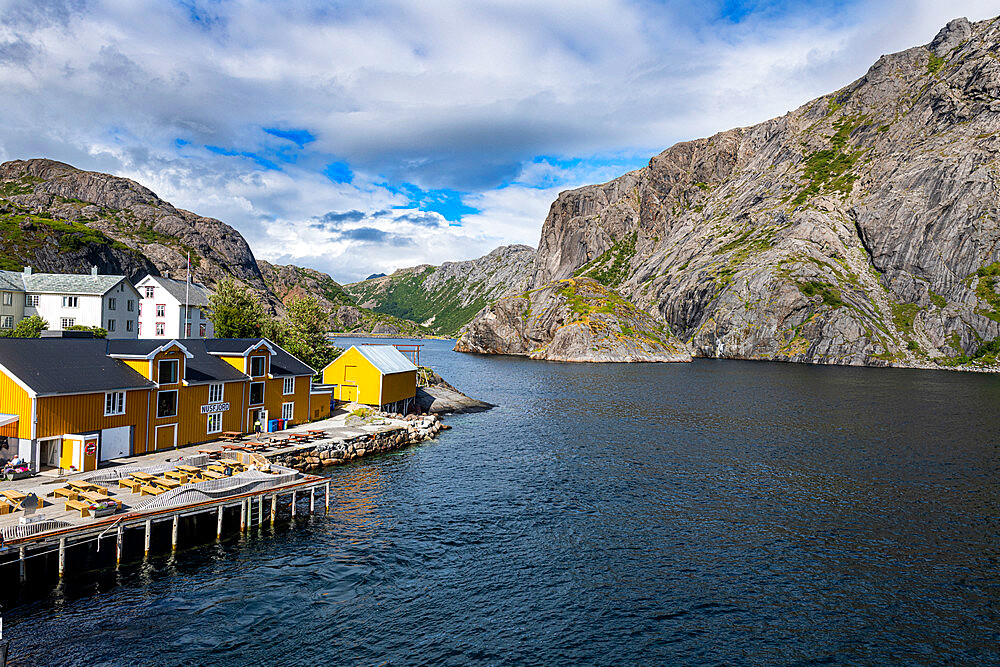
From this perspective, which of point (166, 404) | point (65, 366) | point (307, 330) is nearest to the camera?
point (65, 366)

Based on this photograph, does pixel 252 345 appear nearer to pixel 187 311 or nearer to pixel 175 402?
pixel 175 402

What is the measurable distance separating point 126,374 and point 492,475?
31272mm

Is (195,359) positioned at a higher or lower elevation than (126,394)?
higher

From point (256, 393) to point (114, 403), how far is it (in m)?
Answer: 16.0

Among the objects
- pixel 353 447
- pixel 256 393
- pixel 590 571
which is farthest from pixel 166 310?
pixel 590 571

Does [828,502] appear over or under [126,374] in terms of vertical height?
under

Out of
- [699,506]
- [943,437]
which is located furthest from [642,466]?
[943,437]

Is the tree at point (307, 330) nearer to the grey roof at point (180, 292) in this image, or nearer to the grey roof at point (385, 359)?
the grey roof at point (385, 359)

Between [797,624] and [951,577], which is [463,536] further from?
[951,577]

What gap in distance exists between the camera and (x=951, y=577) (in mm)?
31984

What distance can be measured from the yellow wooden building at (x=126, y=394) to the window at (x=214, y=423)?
0.30ft

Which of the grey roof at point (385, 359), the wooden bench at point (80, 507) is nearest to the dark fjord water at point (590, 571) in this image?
the wooden bench at point (80, 507)

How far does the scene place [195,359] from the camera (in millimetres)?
53406

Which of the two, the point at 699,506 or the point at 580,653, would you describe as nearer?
the point at 580,653
